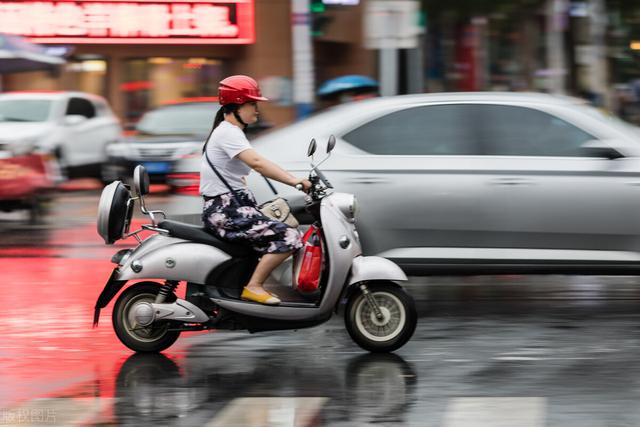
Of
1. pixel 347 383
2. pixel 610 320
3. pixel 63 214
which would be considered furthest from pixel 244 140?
pixel 63 214

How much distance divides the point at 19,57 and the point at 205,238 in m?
16.5

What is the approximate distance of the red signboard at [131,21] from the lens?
33.2m

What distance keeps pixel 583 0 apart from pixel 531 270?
64.7 ft

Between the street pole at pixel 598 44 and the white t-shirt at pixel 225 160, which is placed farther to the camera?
the street pole at pixel 598 44

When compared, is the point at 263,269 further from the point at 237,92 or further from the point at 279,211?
the point at 237,92

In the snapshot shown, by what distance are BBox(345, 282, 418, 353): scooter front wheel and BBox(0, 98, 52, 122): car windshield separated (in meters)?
16.3

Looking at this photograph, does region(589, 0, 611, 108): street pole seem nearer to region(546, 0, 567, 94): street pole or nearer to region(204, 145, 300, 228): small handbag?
region(546, 0, 567, 94): street pole

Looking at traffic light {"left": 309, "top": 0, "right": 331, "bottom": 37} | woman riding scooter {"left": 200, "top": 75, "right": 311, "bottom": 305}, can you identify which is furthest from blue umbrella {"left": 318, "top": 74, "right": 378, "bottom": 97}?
woman riding scooter {"left": 200, "top": 75, "right": 311, "bottom": 305}

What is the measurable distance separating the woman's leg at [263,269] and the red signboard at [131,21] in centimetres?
2628

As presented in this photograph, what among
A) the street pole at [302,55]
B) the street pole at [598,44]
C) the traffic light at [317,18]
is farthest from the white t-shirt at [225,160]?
the street pole at [598,44]

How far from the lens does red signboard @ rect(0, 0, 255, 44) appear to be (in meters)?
33.2

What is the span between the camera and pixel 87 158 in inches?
967

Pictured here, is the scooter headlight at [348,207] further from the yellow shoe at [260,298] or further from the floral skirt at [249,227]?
the yellow shoe at [260,298]

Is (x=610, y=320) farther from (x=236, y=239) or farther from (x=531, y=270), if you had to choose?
(x=236, y=239)
